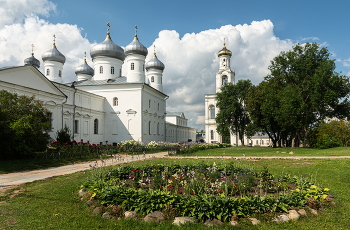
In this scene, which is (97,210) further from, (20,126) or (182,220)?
(20,126)

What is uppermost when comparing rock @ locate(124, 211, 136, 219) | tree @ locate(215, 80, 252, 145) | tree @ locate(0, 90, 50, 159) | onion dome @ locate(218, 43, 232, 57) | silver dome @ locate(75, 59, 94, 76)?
onion dome @ locate(218, 43, 232, 57)

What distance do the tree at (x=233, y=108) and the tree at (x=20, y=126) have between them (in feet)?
87.5

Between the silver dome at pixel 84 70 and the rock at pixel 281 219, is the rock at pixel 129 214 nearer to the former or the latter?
the rock at pixel 281 219

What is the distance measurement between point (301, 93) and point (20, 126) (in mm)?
25868

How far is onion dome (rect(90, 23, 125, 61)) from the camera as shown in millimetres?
39281

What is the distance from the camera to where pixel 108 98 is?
37688 mm

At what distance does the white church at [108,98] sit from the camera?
30781 millimetres

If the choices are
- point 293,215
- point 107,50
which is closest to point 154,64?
point 107,50

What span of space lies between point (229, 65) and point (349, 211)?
54797 millimetres

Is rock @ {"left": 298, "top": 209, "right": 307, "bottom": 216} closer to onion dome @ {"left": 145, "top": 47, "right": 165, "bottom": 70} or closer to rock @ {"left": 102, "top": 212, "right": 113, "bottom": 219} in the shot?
rock @ {"left": 102, "top": 212, "right": 113, "bottom": 219}

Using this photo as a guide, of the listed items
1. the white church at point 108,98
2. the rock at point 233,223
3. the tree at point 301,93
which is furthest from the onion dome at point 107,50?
the rock at point 233,223

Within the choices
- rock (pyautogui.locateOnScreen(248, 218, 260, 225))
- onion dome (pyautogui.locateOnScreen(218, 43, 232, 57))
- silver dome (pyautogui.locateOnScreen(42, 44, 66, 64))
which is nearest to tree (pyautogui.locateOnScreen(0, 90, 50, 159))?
rock (pyautogui.locateOnScreen(248, 218, 260, 225))

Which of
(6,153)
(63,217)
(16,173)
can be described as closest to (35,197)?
(63,217)

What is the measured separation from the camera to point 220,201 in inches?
213
